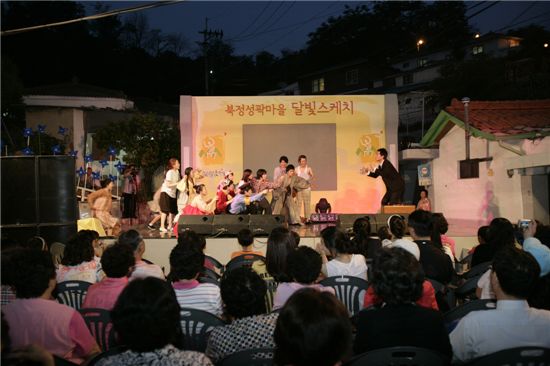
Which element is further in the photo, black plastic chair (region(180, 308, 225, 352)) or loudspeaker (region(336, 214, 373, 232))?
loudspeaker (region(336, 214, 373, 232))

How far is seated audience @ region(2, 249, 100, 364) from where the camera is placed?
2850 mm

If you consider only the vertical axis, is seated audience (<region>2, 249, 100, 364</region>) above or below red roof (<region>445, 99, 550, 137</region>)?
below

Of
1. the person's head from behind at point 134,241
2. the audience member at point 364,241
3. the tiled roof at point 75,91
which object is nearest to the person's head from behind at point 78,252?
the person's head from behind at point 134,241

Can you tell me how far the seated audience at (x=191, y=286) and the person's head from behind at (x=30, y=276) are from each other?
840mm

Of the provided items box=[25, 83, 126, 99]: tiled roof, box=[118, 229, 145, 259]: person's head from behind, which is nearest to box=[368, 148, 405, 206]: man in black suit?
box=[118, 229, 145, 259]: person's head from behind

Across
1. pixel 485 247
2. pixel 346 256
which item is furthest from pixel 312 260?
pixel 485 247

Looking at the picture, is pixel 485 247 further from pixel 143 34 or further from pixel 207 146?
pixel 143 34

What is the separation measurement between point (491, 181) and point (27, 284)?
11940 millimetres

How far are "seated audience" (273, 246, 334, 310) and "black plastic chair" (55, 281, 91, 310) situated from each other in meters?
1.58

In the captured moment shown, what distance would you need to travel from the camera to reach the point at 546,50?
2827cm

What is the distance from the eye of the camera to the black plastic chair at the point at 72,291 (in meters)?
4.22

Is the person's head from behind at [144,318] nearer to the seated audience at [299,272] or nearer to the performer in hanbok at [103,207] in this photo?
the seated audience at [299,272]

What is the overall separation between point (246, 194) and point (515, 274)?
962 centimetres

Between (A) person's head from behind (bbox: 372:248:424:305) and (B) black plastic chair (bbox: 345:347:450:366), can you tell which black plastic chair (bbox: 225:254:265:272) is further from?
(B) black plastic chair (bbox: 345:347:450:366)
